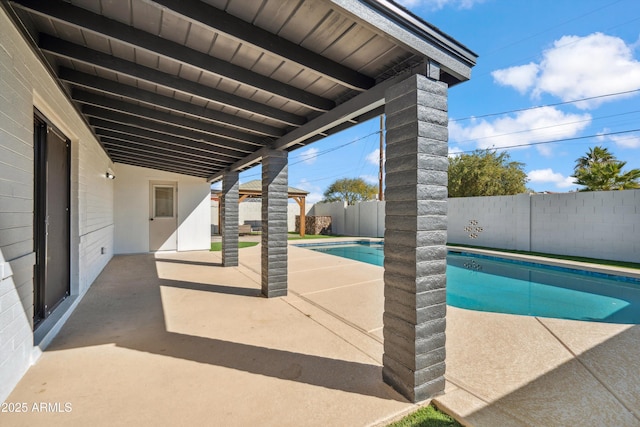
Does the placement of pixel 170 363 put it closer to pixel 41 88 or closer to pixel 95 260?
pixel 41 88

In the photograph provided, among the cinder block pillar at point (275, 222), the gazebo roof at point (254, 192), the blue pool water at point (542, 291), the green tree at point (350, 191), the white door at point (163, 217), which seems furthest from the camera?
the green tree at point (350, 191)

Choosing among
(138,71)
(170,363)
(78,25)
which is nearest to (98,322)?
(170,363)

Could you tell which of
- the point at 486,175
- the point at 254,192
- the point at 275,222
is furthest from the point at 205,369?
the point at 486,175

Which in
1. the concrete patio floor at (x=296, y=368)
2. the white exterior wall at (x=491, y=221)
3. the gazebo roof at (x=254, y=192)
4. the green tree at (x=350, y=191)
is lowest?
the concrete patio floor at (x=296, y=368)

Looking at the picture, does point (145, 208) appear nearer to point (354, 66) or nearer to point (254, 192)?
point (254, 192)

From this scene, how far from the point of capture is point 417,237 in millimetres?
2102

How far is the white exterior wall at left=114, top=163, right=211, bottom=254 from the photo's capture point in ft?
28.6

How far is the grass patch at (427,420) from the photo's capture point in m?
1.86

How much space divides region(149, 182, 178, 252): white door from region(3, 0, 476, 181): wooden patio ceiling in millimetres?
5993

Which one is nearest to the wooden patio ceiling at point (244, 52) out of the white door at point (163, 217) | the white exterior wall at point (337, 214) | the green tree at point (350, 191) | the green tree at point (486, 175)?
the white door at point (163, 217)

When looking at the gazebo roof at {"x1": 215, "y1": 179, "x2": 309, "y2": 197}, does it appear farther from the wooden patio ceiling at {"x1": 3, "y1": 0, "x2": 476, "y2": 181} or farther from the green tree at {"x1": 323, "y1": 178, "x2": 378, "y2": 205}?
the green tree at {"x1": 323, "y1": 178, "x2": 378, "y2": 205}

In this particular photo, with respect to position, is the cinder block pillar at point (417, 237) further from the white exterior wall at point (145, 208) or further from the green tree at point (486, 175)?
the green tree at point (486, 175)

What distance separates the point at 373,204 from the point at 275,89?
44.8ft

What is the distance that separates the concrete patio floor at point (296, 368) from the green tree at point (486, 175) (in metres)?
15.3
